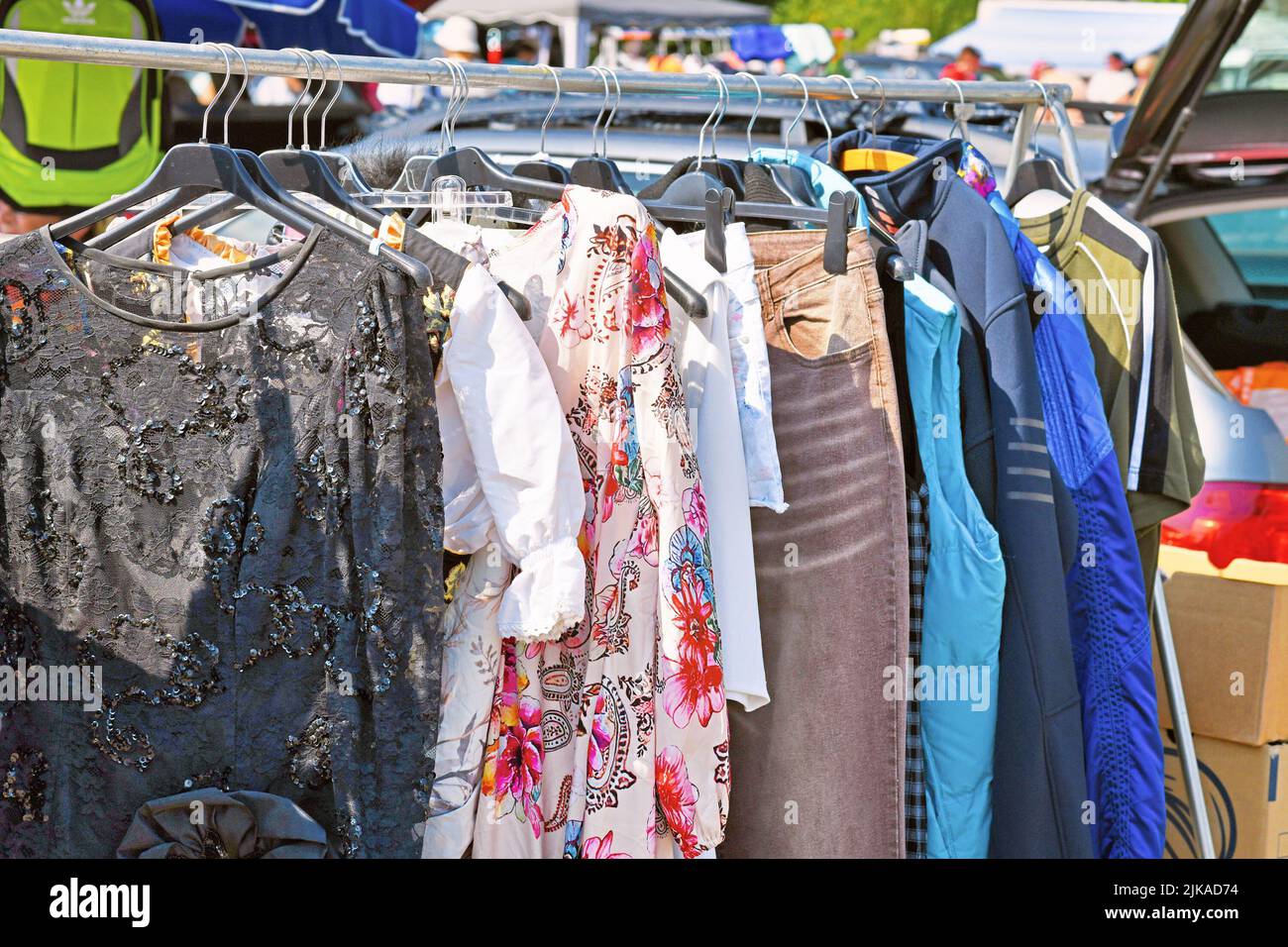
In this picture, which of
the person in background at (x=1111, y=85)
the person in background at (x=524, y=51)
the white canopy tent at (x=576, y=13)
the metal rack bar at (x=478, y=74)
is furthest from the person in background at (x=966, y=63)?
the metal rack bar at (x=478, y=74)

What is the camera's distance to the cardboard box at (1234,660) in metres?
2.94

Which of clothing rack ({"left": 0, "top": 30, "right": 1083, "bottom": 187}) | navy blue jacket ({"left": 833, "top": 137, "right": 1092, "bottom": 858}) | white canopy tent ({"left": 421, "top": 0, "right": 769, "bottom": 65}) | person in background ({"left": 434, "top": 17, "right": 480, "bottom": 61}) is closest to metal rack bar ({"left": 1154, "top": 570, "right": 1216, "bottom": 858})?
navy blue jacket ({"left": 833, "top": 137, "right": 1092, "bottom": 858})

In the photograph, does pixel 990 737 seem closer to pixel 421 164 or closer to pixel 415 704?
pixel 415 704

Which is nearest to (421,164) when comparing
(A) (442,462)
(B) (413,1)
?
(A) (442,462)

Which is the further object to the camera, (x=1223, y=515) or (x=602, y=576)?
(x=1223, y=515)

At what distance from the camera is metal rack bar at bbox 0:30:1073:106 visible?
193cm

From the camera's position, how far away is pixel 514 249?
6.77 ft

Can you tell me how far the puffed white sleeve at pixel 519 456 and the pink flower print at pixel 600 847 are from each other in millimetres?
323

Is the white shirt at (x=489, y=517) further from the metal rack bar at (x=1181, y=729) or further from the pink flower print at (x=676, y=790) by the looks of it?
the metal rack bar at (x=1181, y=729)

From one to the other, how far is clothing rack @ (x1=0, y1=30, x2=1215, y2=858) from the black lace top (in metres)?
0.34

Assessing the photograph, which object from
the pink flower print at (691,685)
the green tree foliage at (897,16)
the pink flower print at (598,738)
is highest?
the green tree foliage at (897,16)

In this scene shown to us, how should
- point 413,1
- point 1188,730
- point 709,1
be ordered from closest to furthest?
point 1188,730 → point 413,1 → point 709,1

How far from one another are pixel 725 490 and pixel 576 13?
10727 millimetres
